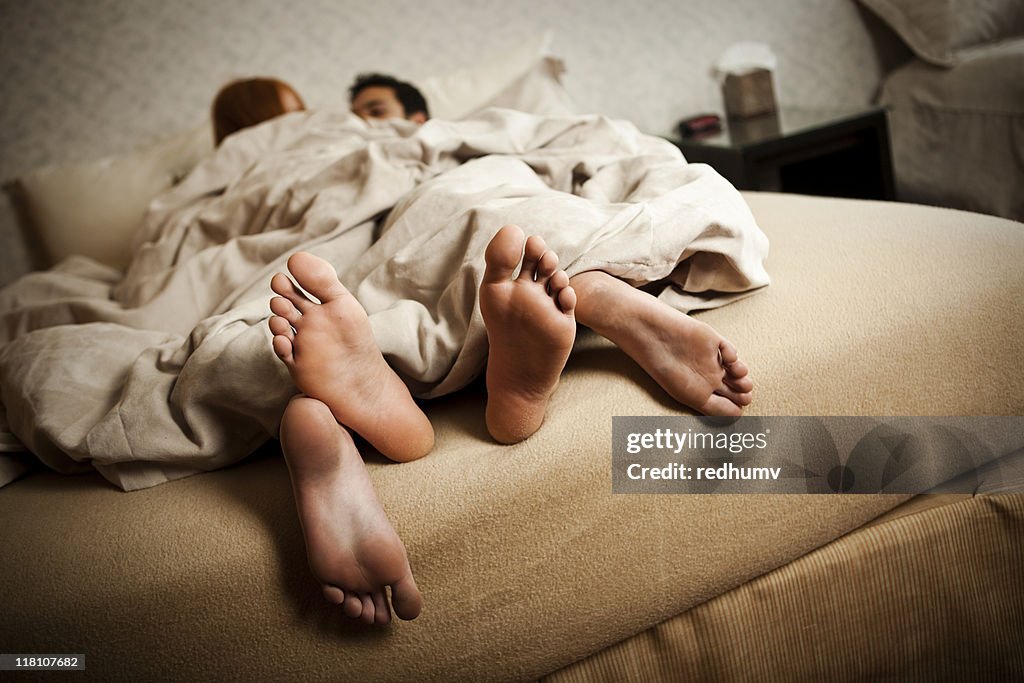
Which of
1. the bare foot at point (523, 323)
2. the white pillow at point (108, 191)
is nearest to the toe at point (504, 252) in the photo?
the bare foot at point (523, 323)

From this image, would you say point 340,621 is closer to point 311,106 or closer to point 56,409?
point 56,409

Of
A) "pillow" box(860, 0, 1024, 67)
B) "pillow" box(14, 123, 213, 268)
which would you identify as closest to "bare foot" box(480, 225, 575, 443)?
"pillow" box(14, 123, 213, 268)

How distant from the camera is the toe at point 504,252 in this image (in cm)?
62

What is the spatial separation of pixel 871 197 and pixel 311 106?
1503 millimetres

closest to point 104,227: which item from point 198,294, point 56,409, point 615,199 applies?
point 198,294

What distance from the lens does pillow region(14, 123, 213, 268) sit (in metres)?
1.73

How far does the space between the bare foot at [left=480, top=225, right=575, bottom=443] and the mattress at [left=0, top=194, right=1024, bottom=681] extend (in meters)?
0.04

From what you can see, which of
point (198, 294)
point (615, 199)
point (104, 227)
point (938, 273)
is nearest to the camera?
point (938, 273)

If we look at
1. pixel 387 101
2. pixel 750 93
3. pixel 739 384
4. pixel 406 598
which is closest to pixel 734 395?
Result: pixel 739 384

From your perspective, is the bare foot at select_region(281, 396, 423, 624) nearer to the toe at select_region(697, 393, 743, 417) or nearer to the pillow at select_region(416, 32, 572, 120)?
the toe at select_region(697, 393, 743, 417)

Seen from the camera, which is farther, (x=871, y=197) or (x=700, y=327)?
(x=871, y=197)

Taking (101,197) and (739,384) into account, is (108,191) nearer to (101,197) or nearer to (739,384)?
(101,197)

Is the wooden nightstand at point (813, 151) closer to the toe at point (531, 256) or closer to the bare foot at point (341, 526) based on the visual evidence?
the toe at point (531, 256)

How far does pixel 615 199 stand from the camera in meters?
0.92
